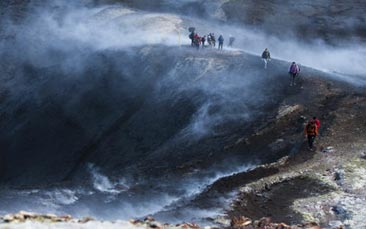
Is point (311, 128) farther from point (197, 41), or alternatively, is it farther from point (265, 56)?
point (197, 41)

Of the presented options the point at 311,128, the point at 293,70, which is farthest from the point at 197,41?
the point at 311,128

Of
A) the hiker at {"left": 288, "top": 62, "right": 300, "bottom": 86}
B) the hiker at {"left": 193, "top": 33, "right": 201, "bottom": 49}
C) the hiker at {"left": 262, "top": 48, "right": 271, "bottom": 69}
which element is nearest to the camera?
the hiker at {"left": 288, "top": 62, "right": 300, "bottom": 86}

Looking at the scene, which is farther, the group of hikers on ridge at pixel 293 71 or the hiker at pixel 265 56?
the hiker at pixel 265 56

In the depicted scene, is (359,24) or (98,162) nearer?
(98,162)

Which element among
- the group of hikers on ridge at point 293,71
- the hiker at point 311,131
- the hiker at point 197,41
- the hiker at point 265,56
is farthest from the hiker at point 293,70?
the hiker at point 197,41

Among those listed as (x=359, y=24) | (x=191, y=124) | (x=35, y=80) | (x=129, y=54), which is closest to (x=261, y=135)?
(x=191, y=124)

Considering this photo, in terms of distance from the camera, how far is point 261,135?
996 inches

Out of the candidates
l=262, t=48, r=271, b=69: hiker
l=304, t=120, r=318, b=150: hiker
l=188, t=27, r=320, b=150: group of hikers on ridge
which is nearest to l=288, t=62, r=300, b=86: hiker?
l=188, t=27, r=320, b=150: group of hikers on ridge

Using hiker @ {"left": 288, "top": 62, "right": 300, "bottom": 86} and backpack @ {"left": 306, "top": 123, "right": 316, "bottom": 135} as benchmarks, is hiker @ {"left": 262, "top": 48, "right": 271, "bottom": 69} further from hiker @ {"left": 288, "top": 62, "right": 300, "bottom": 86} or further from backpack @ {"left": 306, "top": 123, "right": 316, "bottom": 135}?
backpack @ {"left": 306, "top": 123, "right": 316, "bottom": 135}

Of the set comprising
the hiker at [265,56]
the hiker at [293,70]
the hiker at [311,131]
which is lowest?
the hiker at [311,131]

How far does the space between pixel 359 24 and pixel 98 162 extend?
3153 cm

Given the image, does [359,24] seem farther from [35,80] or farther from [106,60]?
[35,80]

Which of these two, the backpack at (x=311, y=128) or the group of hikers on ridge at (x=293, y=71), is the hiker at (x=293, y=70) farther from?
the backpack at (x=311, y=128)

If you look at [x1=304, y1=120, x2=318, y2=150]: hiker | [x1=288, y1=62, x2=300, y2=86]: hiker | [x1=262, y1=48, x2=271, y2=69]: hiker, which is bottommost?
[x1=304, y1=120, x2=318, y2=150]: hiker
